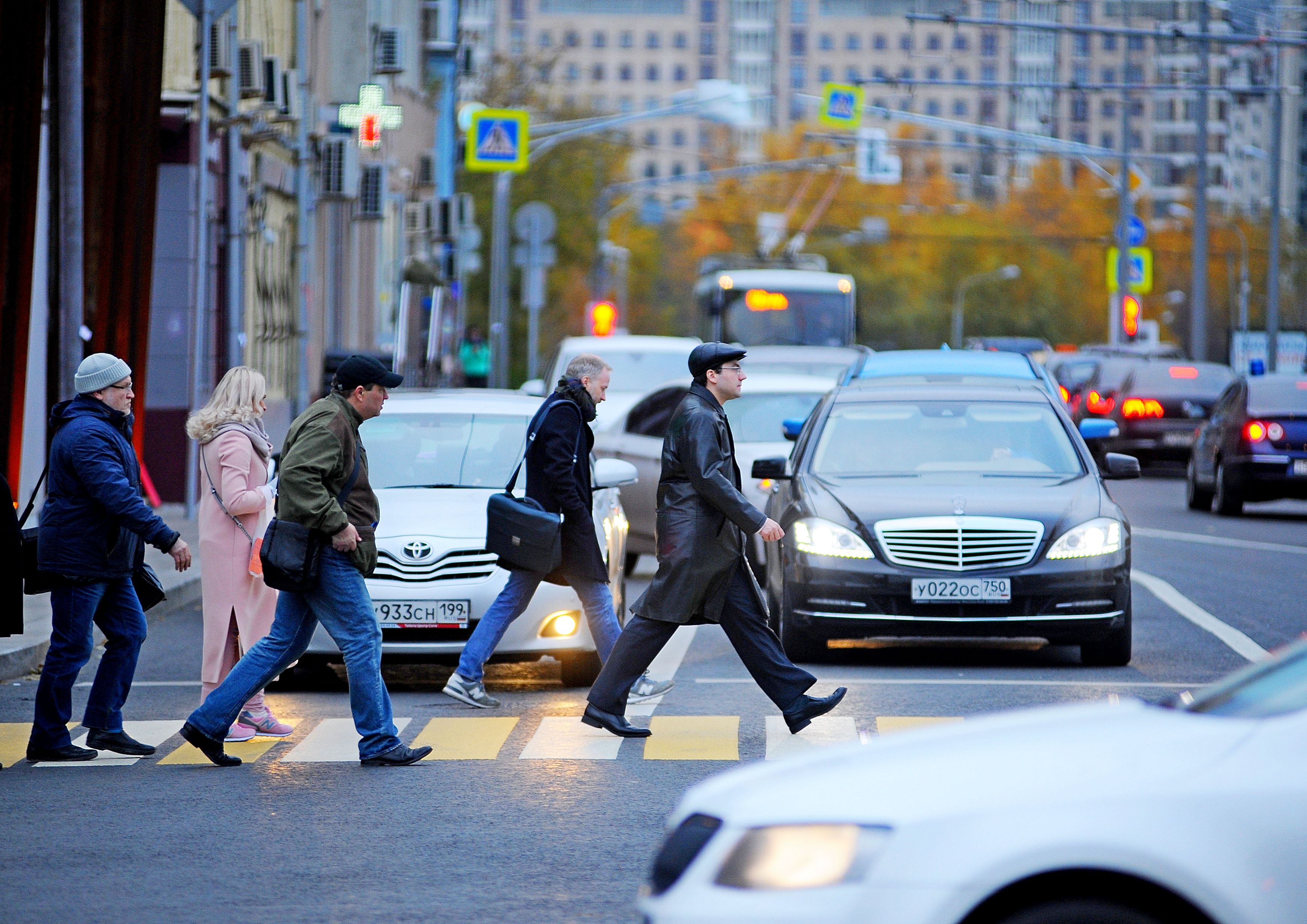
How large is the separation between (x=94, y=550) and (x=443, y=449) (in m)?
3.34

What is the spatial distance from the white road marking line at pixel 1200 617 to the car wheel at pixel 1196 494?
7.73 m

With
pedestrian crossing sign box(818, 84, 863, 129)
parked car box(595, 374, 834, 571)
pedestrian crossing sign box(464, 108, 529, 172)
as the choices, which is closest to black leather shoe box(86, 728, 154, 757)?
parked car box(595, 374, 834, 571)

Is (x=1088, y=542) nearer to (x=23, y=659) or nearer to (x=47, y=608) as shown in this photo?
(x=23, y=659)

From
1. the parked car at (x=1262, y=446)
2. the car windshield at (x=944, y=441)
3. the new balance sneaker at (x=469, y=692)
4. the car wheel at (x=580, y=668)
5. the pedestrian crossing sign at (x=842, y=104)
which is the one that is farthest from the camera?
the pedestrian crossing sign at (x=842, y=104)

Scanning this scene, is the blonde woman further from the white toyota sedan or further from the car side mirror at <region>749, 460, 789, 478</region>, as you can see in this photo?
the car side mirror at <region>749, 460, 789, 478</region>

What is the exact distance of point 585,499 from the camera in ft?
32.7

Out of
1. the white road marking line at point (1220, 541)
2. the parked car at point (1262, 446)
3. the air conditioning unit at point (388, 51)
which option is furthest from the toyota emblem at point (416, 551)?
the air conditioning unit at point (388, 51)

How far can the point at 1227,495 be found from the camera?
23.2 metres

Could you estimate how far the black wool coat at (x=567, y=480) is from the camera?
986cm

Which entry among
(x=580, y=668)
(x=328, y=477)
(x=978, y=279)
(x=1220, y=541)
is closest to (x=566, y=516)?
(x=580, y=668)

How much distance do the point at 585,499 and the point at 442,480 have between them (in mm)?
1710

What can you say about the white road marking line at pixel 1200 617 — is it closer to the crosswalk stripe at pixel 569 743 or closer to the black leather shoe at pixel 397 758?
the crosswalk stripe at pixel 569 743

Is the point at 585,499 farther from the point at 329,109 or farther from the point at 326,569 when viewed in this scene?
the point at 329,109

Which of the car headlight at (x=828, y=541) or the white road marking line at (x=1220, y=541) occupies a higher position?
the car headlight at (x=828, y=541)
